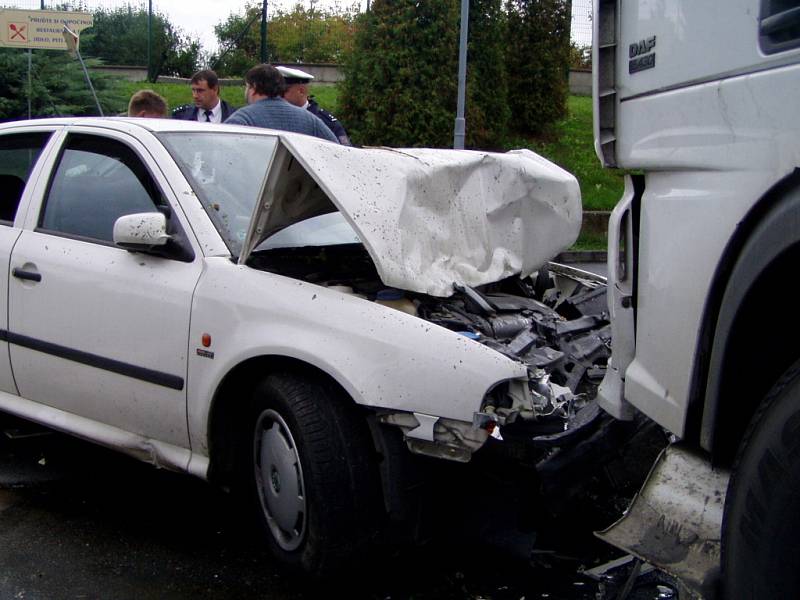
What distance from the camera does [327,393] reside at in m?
3.64

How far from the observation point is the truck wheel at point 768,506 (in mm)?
2191

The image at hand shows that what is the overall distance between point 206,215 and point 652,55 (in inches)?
81.6

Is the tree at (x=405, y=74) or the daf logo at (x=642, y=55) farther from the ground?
the tree at (x=405, y=74)

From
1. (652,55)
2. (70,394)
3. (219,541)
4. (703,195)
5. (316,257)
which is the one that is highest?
(652,55)

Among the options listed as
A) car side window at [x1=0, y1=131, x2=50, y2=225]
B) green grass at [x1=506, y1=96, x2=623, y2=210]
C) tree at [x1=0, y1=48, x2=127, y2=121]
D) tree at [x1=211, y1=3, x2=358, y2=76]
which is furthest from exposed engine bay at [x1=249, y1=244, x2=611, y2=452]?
tree at [x1=211, y1=3, x2=358, y2=76]

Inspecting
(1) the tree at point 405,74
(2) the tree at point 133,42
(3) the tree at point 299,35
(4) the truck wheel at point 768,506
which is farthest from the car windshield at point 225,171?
(3) the tree at point 299,35

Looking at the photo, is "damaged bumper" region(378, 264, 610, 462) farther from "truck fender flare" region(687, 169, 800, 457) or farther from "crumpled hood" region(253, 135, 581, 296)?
"truck fender flare" region(687, 169, 800, 457)

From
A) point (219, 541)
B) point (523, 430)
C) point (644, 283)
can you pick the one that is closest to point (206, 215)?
point (219, 541)

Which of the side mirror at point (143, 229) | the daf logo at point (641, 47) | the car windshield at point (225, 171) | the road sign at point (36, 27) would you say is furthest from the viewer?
the road sign at point (36, 27)

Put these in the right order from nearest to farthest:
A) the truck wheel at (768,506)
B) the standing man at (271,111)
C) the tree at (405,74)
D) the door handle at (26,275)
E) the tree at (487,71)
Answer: the truck wheel at (768,506) → the door handle at (26,275) → the standing man at (271,111) → the tree at (405,74) → the tree at (487,71)

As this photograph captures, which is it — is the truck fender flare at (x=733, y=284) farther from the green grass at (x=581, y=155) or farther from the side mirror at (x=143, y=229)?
the green grass at (x=581, y=155)

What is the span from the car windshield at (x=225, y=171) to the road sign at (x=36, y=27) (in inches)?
332

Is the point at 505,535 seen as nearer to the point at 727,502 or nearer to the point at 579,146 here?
the point at 727,502

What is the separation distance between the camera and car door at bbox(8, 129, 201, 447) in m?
4.09
